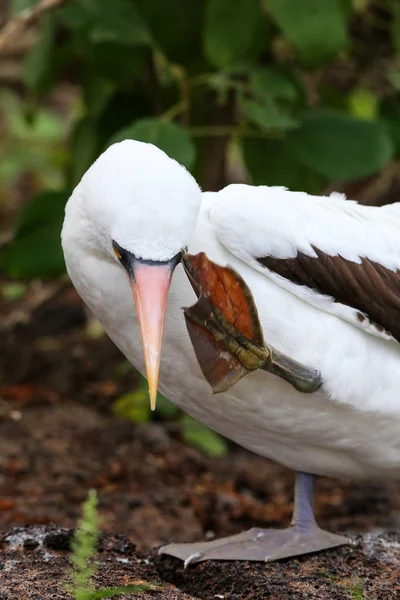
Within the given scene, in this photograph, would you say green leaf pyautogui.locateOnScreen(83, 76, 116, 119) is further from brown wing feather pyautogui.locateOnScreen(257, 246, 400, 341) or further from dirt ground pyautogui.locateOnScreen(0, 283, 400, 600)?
brown wing feather pyautogui.locateOnScreen(257, 246, 400, 341)

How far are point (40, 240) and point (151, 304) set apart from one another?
6.89 ft

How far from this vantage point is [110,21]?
455cm

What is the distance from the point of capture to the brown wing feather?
9.90ft

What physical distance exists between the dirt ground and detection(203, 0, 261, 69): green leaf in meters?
1.66

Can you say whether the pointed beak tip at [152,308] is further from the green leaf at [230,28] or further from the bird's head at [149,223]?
the green leaf at [230,28]

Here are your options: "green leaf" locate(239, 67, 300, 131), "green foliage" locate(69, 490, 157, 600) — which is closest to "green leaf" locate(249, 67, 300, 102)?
"green leaf" locate(239, 67, 300, 131)

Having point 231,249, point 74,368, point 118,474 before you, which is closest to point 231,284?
point 231,249

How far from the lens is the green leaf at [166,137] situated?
415cm

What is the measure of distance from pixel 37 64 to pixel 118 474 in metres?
1.94

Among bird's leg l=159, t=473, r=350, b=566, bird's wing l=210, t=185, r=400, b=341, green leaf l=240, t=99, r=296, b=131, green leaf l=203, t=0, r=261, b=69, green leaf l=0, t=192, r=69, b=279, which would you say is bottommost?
bird's leg l=159, t=473, r=350, b=566

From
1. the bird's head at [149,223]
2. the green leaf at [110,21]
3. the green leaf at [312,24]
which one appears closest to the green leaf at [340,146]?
the green leaf at [312,24]

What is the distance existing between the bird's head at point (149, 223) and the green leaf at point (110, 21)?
1.93 metres

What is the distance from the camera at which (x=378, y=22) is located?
5.82m

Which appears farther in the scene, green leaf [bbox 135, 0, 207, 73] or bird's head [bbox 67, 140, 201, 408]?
green leaf [bbox 135, 0, 207, 73]
